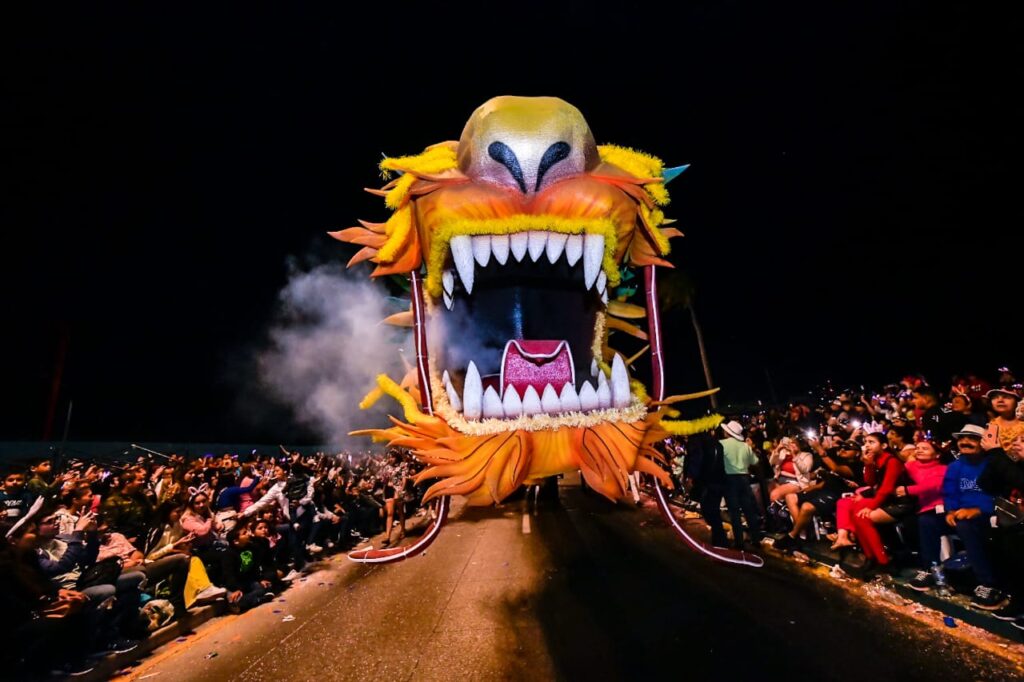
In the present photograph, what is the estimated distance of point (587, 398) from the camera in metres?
2.31

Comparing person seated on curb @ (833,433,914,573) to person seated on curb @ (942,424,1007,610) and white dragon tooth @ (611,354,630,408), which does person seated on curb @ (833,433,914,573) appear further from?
white dragon tooth @ (611,354,630,408)

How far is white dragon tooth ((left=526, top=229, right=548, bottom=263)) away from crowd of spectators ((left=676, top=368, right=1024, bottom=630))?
4260 mm

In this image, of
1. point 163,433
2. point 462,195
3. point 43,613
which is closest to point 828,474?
point 462,195

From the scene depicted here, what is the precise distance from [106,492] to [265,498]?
3072 millimetres

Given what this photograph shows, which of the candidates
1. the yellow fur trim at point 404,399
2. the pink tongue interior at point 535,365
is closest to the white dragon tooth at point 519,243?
the pink tongue interior at point 535,365

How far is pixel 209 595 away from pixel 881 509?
25.2 feet

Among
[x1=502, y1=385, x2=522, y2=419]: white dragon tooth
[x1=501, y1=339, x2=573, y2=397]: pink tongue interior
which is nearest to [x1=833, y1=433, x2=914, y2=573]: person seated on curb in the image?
[x1=501, y1=339, x2=573, y2=397]: pink tongue interior

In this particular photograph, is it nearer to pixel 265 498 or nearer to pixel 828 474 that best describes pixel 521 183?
pixel 828 474

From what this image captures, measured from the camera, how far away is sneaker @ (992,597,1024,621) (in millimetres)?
3446

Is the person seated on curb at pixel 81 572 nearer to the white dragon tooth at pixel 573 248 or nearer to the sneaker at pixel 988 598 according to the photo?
the white dragon tooth at pixel 573 248

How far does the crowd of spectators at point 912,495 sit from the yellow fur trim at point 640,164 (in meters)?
3.78

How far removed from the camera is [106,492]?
27.0ft

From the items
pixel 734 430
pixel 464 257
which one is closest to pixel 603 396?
pixel 464 257

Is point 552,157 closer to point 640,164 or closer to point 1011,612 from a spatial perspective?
point 640,164
